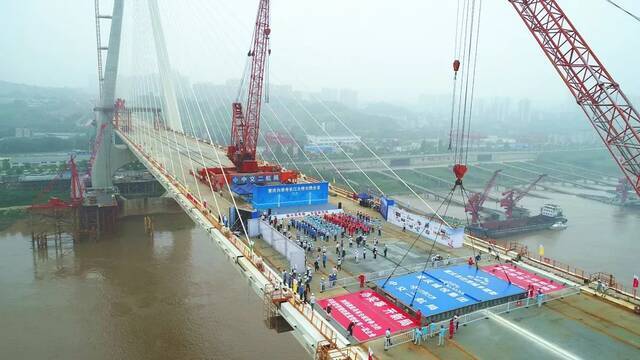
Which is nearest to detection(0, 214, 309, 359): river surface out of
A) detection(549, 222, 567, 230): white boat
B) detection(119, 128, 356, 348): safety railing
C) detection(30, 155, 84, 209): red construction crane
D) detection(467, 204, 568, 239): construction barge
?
detection(119, 128, 356, 348): safety railing

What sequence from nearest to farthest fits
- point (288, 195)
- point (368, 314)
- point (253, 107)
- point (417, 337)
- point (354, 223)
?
point (417, 337), point (368, 314), point (354, 223), point (288, 195), point (253, 107)

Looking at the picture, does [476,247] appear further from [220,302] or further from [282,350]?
[220,302]

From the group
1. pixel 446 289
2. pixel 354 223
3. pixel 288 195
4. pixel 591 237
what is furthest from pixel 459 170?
pixel 591 237

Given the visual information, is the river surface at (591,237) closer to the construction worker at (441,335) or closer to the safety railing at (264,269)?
the construction worker at (441,335)

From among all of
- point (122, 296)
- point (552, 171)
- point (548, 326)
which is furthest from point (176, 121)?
point (552, 171)

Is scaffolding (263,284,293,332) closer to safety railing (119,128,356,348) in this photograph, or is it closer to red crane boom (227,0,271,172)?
safety railing (119,128,356,348)

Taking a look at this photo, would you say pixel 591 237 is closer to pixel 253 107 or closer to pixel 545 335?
pixel 253 107
